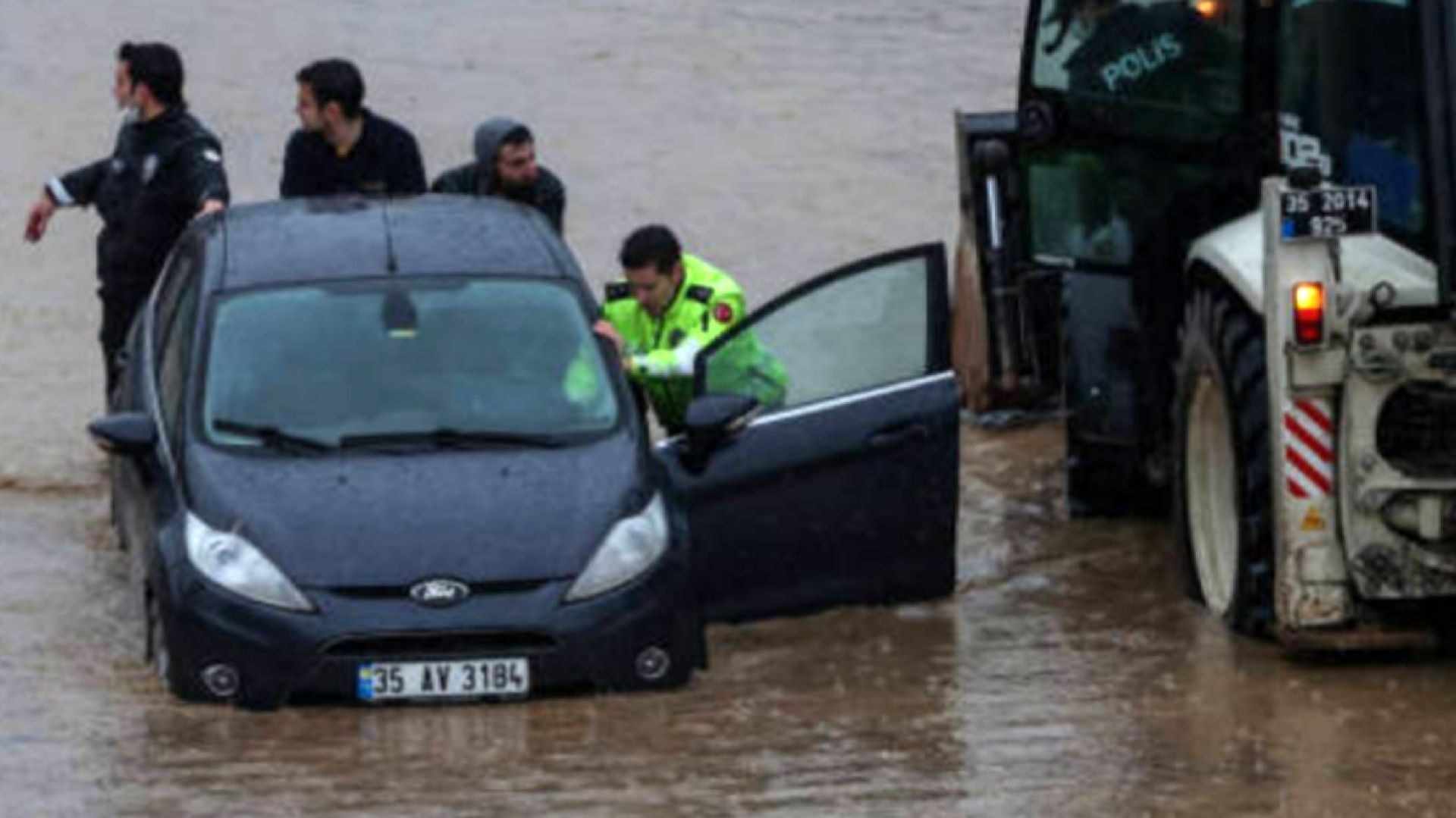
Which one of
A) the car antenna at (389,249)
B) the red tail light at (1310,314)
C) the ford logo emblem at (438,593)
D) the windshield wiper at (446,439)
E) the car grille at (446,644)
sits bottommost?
the car grille at (446,644)

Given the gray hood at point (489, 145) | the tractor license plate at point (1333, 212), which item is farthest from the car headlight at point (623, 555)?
the gray hood at point (489, 145)

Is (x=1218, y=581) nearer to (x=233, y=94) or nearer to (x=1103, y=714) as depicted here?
(x=1103, y=714)

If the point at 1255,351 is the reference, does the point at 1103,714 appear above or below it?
below

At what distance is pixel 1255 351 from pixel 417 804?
3.28m

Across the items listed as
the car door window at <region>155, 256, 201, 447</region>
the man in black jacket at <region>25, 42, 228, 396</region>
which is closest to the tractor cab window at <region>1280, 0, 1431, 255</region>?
the car door window at <region>155, 256, 201, 447</region>

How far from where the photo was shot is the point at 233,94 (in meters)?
27.2

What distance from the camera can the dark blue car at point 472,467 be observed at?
12.6 meters

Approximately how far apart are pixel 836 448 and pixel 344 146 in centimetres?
317

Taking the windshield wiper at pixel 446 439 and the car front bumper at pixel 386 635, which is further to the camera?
the windshield wiper at pixel 446 439

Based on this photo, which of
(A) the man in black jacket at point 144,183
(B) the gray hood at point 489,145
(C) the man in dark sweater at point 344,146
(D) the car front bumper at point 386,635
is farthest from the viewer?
(A) the man in black jacket at point 144,183

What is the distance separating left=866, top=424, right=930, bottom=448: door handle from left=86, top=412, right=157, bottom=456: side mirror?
2253 millimetres

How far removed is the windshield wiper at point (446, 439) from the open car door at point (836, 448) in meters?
0.64

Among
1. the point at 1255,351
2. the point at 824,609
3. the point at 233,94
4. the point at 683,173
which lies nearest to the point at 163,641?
the point at 824,609

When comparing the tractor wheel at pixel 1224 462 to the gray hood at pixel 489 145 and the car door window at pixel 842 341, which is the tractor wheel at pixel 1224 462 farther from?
the gray hood at pixel 489 145
